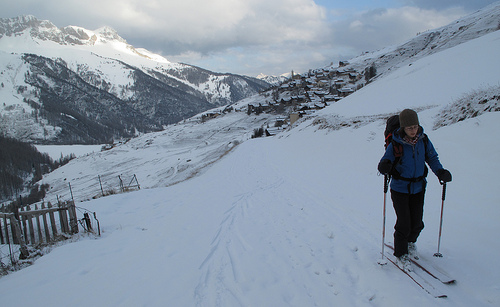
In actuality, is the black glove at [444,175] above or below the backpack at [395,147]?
below

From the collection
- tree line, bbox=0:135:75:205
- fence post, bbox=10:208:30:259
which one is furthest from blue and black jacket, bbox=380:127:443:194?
tree line, bbox=0:135:75:205

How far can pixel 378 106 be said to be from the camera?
19.9 meters

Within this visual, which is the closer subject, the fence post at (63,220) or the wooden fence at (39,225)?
the wooden fence at (39,225)

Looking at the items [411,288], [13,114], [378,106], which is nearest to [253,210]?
[411,288]

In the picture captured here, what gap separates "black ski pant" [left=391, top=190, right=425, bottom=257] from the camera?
11.9 feet

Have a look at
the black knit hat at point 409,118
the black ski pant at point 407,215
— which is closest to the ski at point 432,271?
the black ski pant at point 407,215

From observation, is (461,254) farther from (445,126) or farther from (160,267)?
(445,126)

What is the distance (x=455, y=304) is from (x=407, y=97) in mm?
19254

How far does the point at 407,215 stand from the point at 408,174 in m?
0.63

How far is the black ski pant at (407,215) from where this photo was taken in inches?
143

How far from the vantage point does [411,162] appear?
3572 mm

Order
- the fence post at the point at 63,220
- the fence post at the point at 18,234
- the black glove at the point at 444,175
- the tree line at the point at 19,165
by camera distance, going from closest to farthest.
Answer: the black glove at the point at 444,175 → the fence post at the point at 18,234 → the fence post at the point at 63,220 → the tree line at the point at 19,165

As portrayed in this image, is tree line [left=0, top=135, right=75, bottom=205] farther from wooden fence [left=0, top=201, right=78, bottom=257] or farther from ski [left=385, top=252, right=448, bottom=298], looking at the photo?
ski [left=385, top=252, right=448, bottom=298]

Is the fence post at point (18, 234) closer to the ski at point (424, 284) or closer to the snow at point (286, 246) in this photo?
the snow at point (286, 246)
